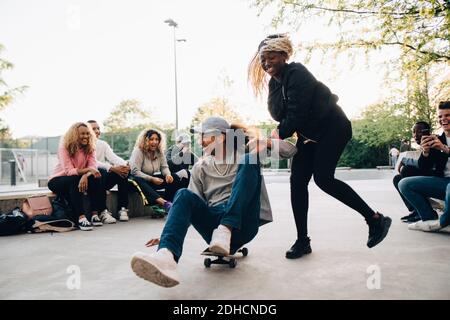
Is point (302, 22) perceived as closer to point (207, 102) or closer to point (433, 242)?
point (433, 242)

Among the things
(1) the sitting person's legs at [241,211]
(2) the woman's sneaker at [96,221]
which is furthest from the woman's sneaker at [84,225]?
(1) the sitting person's legs at [241,211]

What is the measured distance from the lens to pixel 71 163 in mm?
5047

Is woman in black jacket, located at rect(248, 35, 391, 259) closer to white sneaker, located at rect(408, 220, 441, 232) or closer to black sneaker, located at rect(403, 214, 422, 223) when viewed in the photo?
white sneaker, located at rect(408, 220, 441, 232)

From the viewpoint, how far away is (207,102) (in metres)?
26.4

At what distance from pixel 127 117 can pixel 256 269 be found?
51.1m

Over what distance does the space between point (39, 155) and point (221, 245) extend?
18.3 metres

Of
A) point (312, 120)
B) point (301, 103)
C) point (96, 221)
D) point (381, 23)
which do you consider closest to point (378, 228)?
point (312, 120)

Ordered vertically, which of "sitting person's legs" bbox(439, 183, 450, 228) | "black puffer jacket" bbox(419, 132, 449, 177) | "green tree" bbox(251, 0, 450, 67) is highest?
"green tree" bbox(251, 0, 450, 67)

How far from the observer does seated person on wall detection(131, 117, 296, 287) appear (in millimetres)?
2062

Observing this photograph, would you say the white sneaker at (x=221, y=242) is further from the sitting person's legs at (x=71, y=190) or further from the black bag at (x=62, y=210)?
the black bag at (x=62, y=210)

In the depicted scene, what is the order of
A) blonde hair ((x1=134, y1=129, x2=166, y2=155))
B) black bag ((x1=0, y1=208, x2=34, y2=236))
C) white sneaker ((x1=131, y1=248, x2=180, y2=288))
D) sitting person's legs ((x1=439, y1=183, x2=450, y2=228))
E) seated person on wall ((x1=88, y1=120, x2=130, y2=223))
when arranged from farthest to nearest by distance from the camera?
blonde hair ((x1=134, y1=129, x2=166, y2=155)), seated person on wall ((x1=88, y1=120, x2=130, y2=223)), black bag ((x1=0, y1=208, x2=34, y2=236)), sitting person's legs ((x1=439, y1=183, x2=450, y2=228)), white sneaker ((x1=131, y1=248, x2=180, y2=288))

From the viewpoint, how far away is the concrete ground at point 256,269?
219 centimetres

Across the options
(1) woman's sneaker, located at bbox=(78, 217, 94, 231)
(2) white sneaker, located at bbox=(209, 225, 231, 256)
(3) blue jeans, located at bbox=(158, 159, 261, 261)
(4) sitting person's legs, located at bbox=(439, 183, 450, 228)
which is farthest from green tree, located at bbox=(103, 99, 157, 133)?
(2) white sneaker, located at bbox=(209, 225, 231, 256)

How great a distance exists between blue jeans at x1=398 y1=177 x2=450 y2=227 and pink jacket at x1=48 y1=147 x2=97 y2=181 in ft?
13.1
